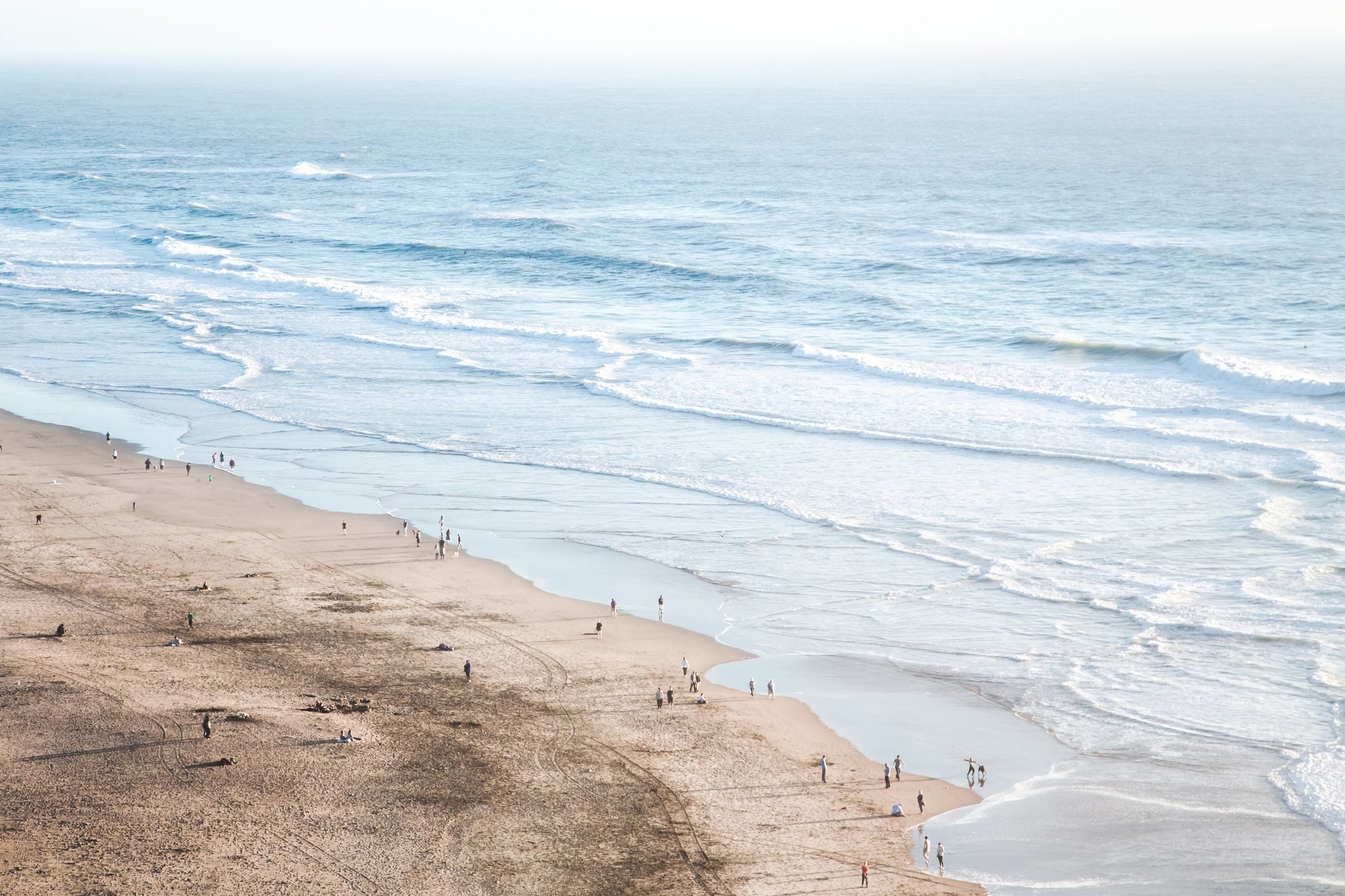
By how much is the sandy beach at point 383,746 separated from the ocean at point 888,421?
240 cm

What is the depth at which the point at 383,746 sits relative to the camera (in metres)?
28.2

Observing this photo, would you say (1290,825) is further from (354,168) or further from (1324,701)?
(354,168)

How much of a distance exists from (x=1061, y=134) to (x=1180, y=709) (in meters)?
138

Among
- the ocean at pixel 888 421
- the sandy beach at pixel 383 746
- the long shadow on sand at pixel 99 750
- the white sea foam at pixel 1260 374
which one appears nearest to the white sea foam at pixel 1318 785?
the ocean at pixel 888 421

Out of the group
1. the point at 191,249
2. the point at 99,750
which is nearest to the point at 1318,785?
the point at 99,750

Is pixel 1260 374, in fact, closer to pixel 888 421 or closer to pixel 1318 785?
pixel 888 421

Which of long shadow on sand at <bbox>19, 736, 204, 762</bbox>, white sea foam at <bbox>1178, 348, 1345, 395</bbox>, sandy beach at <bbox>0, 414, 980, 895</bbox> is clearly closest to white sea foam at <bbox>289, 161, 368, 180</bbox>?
white sea foam at <bbox>1178, 348, 1345, 395</bbox>

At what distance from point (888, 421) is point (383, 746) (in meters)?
29.9

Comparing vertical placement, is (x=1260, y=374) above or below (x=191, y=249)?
above

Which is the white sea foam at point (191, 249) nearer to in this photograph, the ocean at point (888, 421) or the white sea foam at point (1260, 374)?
the ocean at point (888, 421)

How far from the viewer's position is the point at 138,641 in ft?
109

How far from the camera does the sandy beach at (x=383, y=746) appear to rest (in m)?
24.2

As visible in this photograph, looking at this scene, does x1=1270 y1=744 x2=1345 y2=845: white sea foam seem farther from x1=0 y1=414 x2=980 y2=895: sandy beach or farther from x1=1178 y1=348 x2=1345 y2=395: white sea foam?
x1=1178 y1=348 x2=1345 y2=395: white sea foam

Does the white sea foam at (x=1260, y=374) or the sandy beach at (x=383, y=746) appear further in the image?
the white sea foam at (x=1260, y=374)
